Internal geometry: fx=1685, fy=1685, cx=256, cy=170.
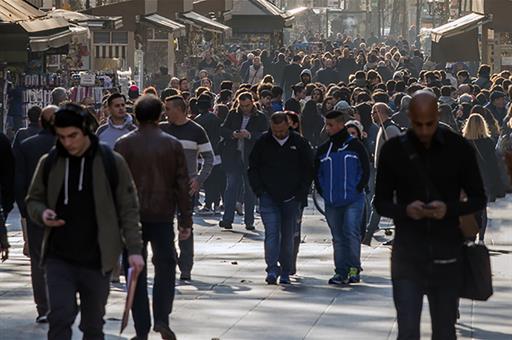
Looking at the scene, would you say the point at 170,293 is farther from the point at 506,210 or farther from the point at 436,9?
the point at 436,9

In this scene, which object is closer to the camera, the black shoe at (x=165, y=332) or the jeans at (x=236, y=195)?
the black shoe at (x=165, y=332)

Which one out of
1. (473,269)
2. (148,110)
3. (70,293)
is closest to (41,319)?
(148,110)

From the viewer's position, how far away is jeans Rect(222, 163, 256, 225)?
1998cm

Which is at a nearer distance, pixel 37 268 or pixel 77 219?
pixel 77 219

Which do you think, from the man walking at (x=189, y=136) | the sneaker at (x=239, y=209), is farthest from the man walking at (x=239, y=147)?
the man walking at (x=189, y=136)

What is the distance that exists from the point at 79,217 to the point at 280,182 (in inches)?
228

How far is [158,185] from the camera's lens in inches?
428

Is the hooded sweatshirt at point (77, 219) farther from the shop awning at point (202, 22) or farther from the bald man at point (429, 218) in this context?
the shop awning at point (202, 22)

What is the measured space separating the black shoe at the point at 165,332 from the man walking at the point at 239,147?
9.19 meters

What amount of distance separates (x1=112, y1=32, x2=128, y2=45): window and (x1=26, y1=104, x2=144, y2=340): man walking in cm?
2890

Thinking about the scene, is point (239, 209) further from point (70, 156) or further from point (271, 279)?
point (70, 156)

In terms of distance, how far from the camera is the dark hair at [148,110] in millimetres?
10844

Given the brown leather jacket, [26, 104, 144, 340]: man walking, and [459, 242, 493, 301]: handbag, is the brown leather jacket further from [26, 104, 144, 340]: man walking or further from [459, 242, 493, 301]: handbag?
[459, 242, 493, 301]: handbag

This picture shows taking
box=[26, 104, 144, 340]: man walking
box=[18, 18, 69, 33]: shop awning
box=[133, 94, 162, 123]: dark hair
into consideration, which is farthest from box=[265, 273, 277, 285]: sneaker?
box=[18, 18, 69, 33]: shop awning
